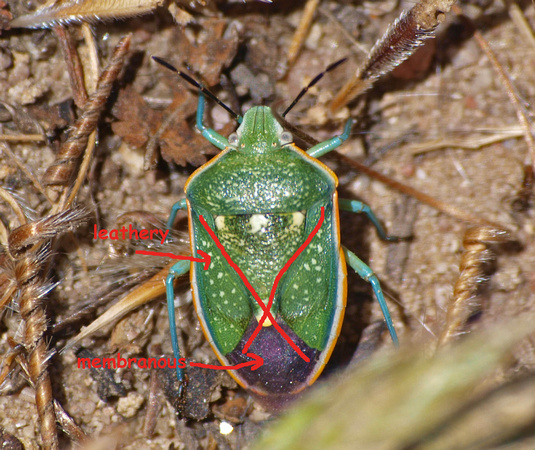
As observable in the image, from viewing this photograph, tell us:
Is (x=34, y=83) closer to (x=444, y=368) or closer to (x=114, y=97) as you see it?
(x=114, y=97)

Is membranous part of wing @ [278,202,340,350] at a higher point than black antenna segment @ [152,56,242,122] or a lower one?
lower

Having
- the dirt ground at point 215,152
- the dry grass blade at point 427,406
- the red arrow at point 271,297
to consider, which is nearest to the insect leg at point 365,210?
the dirt ground at point 215,152

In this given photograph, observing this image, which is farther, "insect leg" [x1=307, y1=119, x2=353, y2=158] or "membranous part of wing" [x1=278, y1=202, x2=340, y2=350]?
"insect leg" [x1=307, y1=119, x2=353, y2=158]

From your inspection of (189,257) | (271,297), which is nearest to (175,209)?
(189,257)

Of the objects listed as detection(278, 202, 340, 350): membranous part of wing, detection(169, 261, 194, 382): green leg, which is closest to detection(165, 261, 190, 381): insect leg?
detection(169, 261, 194, 382): green leg

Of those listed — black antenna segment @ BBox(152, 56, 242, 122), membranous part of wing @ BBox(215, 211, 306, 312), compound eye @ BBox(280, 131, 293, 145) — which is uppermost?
black antenna segment @ BBox(152, 56, 242, 122)

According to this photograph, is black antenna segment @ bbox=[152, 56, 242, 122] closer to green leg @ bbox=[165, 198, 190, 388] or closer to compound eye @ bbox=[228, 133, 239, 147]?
compound eye @ bbox=[228, 133, 239, 147]

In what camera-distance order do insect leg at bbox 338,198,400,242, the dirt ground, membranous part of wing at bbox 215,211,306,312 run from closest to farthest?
membranous part of wing at bbox 215,211,306,312 → insect leg at bbox 338,198,400,242 → the dirt ground

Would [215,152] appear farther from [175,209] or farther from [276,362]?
[276,362]
